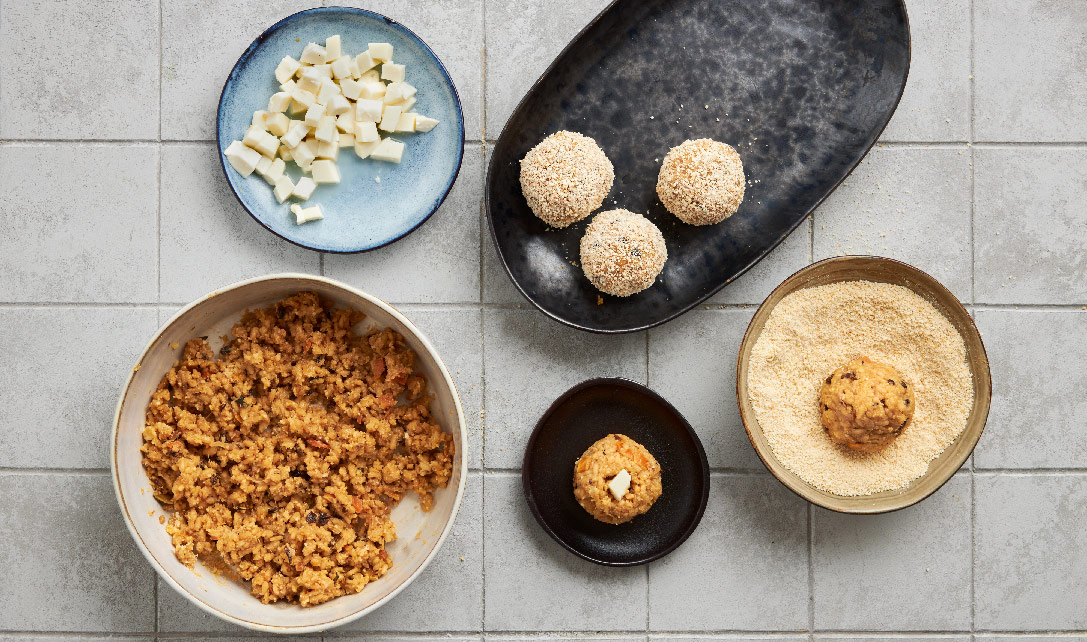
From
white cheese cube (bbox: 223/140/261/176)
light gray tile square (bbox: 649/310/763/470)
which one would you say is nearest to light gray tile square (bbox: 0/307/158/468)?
white cheese cube (bbox: 223/140/261/176)

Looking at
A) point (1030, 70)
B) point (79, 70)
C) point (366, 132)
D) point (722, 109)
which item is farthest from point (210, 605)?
point (1030, 70)

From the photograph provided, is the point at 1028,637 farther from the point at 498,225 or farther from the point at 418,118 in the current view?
the point at 418,118

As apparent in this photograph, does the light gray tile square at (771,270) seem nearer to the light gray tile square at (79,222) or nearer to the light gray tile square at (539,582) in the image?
the light gray tile square at (539,582)

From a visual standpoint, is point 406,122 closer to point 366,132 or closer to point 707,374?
point 366,132

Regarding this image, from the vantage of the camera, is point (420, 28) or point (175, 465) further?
point (420, 28)

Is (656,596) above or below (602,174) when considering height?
below

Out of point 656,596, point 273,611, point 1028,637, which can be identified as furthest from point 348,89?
point 1028,637

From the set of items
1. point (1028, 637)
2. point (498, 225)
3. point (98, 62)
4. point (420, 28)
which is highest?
point (420, 28)
